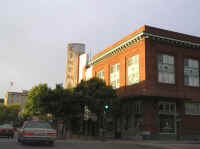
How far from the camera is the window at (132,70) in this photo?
3459 cm

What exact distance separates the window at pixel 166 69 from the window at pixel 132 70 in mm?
2613

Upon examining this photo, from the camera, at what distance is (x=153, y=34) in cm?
3312

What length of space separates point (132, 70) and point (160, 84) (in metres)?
4.20

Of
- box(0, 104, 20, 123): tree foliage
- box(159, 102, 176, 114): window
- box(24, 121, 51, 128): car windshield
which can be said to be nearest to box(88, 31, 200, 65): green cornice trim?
box(159, 102, 176, 114): window

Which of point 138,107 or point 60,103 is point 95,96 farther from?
point 138,107

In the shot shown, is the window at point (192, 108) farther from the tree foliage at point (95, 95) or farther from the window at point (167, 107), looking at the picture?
the tree foliage at point (95, 95)

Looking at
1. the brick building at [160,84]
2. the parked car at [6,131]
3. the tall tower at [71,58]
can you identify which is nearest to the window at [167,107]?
the brick building at [160,84]

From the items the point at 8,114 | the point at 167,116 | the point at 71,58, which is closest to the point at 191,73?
the point at 167,116

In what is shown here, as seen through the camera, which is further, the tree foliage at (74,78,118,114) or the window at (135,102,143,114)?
the window at (135,102,143,114)

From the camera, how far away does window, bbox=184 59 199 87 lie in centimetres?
3531

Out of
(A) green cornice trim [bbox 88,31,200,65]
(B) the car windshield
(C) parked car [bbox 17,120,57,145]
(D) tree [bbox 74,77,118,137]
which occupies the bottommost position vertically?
(C) parked car [bbox 17,120,57,145]

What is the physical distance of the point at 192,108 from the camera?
34969mm

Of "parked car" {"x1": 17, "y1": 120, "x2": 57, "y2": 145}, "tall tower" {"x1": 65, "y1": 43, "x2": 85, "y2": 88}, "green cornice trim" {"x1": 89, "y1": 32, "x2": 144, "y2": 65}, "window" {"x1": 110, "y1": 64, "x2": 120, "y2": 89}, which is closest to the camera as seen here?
"parked car" {"x1": 17, "y1": 120, "x2": 57, "y2": 145}

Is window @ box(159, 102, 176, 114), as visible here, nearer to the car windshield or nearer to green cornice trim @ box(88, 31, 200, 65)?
green cornice trim @ box(88, 31, 200, 65)
